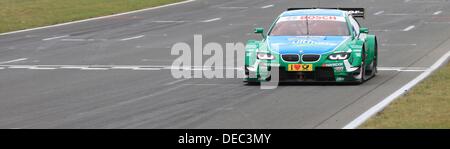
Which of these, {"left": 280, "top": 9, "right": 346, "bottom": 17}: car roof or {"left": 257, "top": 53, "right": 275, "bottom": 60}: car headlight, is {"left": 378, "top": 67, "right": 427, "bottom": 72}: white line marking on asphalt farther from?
{"left": 257, "top": 53, "right": 275, "bottom": 60}: car headlight

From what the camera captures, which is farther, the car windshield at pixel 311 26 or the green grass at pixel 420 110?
the car windshield at pixel 311 26

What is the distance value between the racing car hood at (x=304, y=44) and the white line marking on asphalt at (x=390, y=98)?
4.75ft

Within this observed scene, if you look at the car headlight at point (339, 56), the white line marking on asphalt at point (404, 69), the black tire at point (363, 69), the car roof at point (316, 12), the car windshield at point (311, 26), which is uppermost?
the car roof at point (316, 12)

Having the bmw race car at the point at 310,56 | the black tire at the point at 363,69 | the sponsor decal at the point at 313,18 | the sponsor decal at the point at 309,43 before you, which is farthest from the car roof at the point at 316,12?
the sponsor decal at the point at 309,43

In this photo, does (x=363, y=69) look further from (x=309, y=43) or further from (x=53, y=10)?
(x=53, y=10)

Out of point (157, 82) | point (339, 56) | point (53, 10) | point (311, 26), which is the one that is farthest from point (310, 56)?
point (53, 10)

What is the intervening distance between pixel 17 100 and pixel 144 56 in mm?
9864

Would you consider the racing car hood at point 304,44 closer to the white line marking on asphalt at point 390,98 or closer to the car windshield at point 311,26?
the car windshield at point 311,26

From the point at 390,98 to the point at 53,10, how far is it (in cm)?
2894

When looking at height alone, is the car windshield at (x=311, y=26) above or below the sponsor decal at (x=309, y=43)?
above

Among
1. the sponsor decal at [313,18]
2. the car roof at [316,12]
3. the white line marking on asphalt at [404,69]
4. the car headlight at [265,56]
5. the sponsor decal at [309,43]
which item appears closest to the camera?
the car headlight at [265,56]

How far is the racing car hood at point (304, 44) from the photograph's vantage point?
20609 mm

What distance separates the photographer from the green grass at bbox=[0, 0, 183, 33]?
4141 centimetres

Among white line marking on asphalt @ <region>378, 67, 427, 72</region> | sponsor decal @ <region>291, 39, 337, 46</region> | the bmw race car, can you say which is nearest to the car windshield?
the bmw race car
